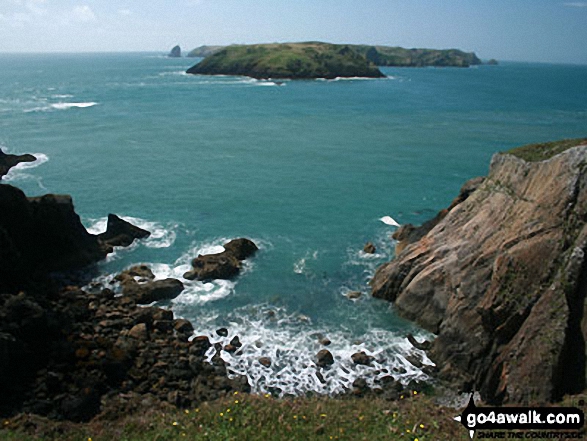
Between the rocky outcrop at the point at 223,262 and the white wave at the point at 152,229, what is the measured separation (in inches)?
237

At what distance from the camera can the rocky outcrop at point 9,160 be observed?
63.2 m

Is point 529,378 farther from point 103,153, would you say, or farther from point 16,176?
point 103,153

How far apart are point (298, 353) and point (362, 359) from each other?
13.0 ft

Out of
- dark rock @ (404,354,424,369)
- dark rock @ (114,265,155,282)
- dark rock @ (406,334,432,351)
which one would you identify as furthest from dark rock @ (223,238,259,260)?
dark rock @ (404,354,424,369)

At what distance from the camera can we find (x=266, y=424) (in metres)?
18.0

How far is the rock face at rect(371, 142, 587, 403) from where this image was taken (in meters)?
22.1

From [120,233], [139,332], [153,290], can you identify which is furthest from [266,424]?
[120,233]

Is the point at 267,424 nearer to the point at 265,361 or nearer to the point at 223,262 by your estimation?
the point at 265,361

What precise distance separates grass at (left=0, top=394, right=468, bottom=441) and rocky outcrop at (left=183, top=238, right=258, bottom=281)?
56.1 feet

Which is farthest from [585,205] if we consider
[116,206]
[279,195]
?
[116,206]

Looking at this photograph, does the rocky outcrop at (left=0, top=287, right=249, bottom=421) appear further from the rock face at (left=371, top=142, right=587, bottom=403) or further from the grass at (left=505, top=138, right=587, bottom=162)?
the grass at (left=505, top=138, right=587, bottom=162)

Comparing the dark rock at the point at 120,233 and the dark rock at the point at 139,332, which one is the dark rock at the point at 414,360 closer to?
the dark rock at the point at 139,332

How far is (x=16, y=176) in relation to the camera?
201ft

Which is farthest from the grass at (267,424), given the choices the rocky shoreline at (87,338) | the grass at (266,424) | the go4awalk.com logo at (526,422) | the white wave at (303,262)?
the white wave at (303,262)
